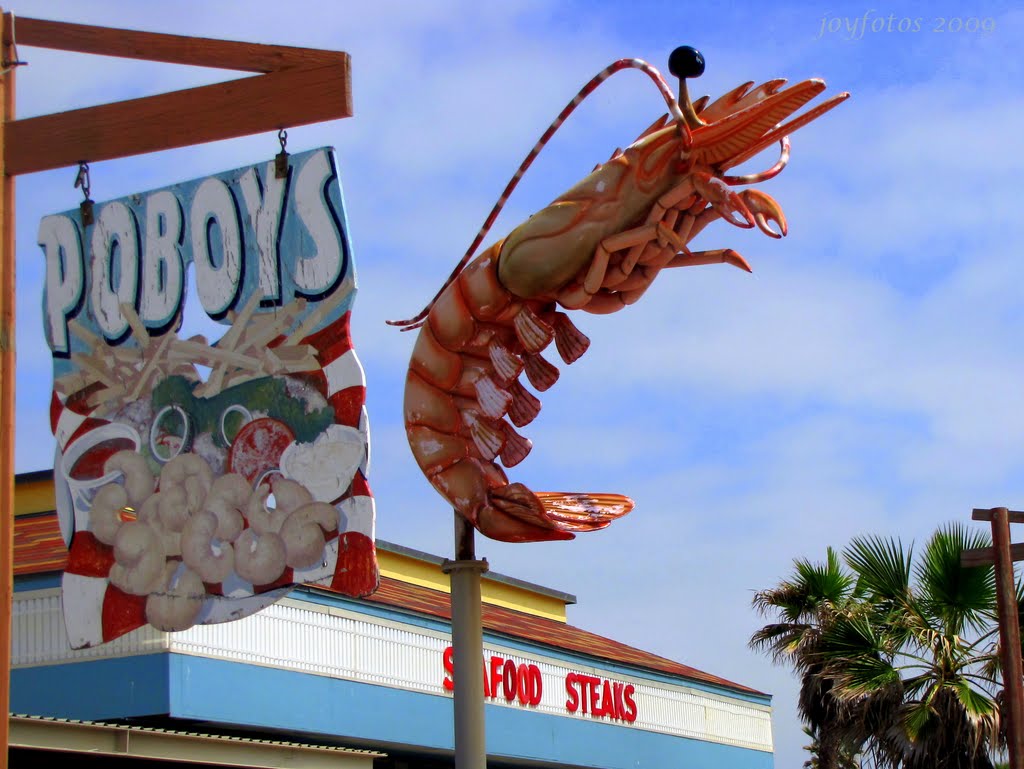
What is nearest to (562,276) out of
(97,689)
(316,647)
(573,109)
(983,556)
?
(573,109)

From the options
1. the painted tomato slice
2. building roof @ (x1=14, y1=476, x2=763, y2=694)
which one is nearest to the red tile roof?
building roof @ (x1=14, y1=476, x2=763, y2=694)

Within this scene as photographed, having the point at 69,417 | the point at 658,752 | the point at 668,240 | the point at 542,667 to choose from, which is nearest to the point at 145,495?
the point at 69,417

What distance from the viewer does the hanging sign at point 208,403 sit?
837 cm

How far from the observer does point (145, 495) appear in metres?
8.97

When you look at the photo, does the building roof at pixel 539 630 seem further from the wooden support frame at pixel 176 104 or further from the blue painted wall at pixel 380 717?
the wooden support frame at pixel 176 104

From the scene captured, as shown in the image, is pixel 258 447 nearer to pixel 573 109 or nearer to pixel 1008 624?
pixel 573 109

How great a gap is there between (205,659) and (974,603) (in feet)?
27.5

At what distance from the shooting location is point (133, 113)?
28.4 ft

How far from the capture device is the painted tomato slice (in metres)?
8.51

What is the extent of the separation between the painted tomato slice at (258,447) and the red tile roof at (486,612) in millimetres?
5281

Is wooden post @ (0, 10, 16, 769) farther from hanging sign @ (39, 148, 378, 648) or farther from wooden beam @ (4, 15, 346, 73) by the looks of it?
hanging sign @ (39, 148, 378, 648)

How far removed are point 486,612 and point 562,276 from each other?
15096mm

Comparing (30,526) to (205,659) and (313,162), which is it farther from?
(313,162)

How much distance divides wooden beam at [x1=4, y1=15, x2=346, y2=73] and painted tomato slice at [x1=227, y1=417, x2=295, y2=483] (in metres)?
1.79
